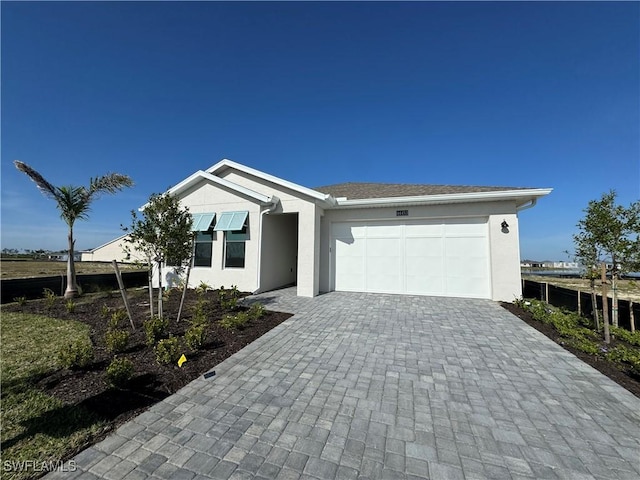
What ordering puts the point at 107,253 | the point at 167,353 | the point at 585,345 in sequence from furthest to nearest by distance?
the point at 107,253 < the point at 585,345 < the point at 167,353

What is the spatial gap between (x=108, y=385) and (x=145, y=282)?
39.6ft

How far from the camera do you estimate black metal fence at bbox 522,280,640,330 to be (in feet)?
21.1

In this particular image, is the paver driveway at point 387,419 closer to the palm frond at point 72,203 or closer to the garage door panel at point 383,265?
the garage door panel at point 383,265

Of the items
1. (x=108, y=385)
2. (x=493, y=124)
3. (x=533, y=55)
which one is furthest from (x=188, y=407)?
(x=493, y=124)

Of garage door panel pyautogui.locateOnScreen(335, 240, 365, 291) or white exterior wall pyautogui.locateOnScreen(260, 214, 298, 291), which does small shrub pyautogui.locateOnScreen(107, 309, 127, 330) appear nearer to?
white exterior wall pyautogui.locateOnScreen(260, 214, 298, 291)

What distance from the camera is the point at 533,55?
8.51m

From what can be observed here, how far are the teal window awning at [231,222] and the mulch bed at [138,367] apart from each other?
12.6ft

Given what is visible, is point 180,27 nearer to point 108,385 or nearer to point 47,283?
point 108,385

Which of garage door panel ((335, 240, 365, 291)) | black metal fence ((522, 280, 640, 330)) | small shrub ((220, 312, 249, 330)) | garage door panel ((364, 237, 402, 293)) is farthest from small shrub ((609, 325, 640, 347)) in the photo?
small shrub ((220, 312, 249, 330))

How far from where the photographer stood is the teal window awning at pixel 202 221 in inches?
441

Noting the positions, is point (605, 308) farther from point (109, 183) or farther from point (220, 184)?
point (109, 183)

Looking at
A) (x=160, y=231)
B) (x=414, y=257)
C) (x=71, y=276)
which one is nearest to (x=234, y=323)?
(x=160, y=231)

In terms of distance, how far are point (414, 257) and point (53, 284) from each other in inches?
610

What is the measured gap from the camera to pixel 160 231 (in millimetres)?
6590
